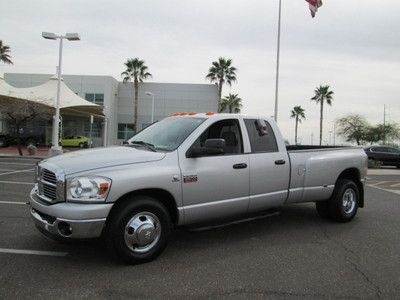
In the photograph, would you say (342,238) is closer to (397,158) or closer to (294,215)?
(294,215)

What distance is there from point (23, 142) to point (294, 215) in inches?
1596

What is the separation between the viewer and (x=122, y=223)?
477 cm

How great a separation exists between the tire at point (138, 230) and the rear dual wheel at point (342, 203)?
3.50 meters

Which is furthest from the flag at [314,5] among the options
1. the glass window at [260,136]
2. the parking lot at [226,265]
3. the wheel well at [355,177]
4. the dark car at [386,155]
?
the glass window at [260,136]

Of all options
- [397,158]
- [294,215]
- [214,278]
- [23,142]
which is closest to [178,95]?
[23,142]

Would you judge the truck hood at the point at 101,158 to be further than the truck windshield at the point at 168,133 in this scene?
No

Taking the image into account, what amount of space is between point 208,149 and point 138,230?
135cm

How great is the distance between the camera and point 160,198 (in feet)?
17.4

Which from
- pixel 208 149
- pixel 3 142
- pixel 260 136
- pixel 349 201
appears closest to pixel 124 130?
pixel 3 142

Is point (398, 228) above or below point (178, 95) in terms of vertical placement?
below

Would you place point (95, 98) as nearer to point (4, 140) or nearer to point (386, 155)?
point (4, 140)

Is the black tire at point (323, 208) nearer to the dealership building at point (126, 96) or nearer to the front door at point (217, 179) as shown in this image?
the front door at point (217, 179)

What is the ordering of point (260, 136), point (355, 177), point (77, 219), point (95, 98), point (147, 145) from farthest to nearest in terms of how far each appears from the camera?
1. point (95, 98)
2. point (355, 177)
3. point (260, 136)
4. point (147, 145)
5. point (77, 219)

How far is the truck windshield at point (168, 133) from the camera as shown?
560 centimetres
